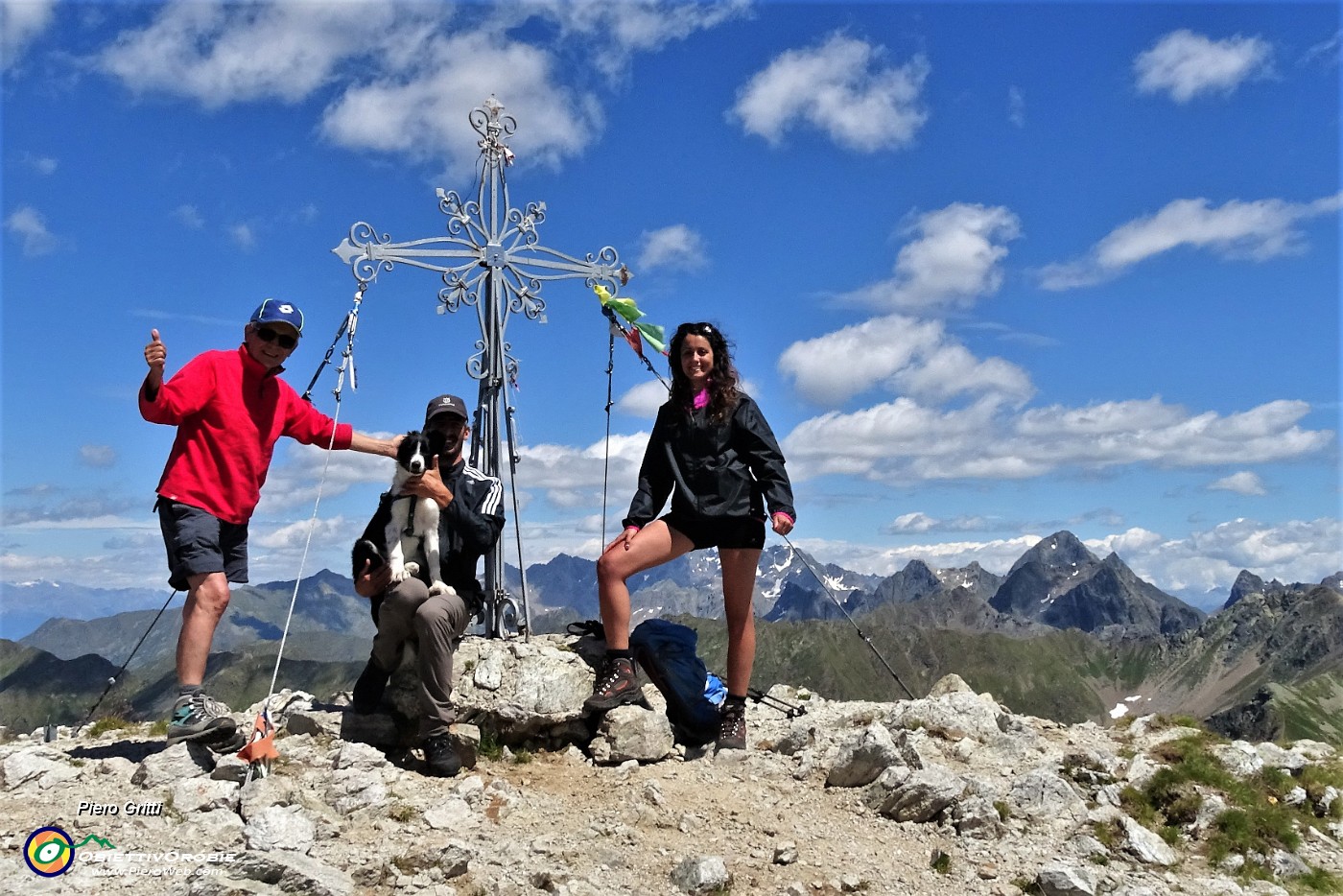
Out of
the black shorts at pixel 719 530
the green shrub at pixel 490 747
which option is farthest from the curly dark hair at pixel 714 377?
the green shrub at pixel 490 747

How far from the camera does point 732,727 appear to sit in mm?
8484

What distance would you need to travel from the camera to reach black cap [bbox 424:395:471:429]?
25.3ft

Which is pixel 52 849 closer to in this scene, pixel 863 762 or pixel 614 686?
pixel 614 686

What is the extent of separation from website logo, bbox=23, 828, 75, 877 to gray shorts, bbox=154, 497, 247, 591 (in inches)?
68.8

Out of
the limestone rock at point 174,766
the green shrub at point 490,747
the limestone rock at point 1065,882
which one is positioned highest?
the limestone rock at point 174,766

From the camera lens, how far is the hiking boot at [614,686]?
822 centimetres

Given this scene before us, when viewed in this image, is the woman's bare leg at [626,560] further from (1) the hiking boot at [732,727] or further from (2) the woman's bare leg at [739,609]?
(1) the hiking boot at [732,727]

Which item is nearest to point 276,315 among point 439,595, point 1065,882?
point 439,595

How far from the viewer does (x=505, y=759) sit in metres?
8.21

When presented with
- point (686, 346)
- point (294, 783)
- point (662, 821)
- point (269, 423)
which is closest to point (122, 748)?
point (294, 783)

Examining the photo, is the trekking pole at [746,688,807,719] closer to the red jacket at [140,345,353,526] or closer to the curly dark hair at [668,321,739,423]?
the curly dark hair at [668,321,739,423]

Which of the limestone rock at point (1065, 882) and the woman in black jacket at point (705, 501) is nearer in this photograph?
the limestone rock at point (1065, 882)

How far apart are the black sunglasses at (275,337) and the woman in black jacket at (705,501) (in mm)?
3122

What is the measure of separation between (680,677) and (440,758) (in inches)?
95.9
